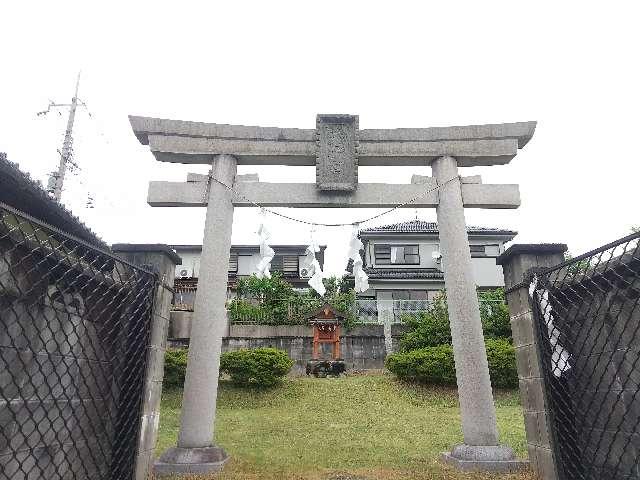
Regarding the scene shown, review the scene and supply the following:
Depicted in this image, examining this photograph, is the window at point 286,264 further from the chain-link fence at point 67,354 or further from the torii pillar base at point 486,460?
the chain-link fence at point 67,354

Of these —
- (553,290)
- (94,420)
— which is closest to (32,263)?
(94,420)

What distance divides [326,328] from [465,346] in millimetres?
10487

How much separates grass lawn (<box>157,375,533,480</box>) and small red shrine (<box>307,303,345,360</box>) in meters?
1.53

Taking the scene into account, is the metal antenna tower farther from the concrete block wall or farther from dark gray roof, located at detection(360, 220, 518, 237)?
the concrete block wall

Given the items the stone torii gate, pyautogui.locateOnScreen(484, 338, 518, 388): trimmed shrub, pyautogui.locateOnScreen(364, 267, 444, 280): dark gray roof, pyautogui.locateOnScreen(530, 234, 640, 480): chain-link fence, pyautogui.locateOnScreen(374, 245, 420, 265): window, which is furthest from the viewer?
pyautogui.locateOnScreen(374, 245, 420, 265): window

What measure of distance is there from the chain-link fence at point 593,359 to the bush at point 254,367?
11098mm

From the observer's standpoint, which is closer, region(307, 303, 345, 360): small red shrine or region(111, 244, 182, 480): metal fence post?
region(111, 244, 182, 480): metal fence post

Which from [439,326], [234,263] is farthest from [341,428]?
[234,263]

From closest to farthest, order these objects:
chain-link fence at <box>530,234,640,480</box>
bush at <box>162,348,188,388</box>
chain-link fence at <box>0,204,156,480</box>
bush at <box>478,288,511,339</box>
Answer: chain-link fence at <box>0,204,156,480</box> < chain-link fence at <box>530,234,640,480</box> < bush at <box>162,348,188,388</box> < bush at <box>478,288,511,339</box>

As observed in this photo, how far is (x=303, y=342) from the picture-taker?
58.2 feet

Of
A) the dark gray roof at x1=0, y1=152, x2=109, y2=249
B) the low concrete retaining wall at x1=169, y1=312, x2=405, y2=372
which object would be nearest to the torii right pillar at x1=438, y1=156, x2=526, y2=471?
the dark gray roof at x1=0, y1=152, x2=109, y2=249

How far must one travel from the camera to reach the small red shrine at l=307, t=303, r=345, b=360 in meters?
16.8

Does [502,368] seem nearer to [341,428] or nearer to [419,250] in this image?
[341,428]

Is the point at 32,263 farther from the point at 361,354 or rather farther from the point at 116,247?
the point at 361,354
